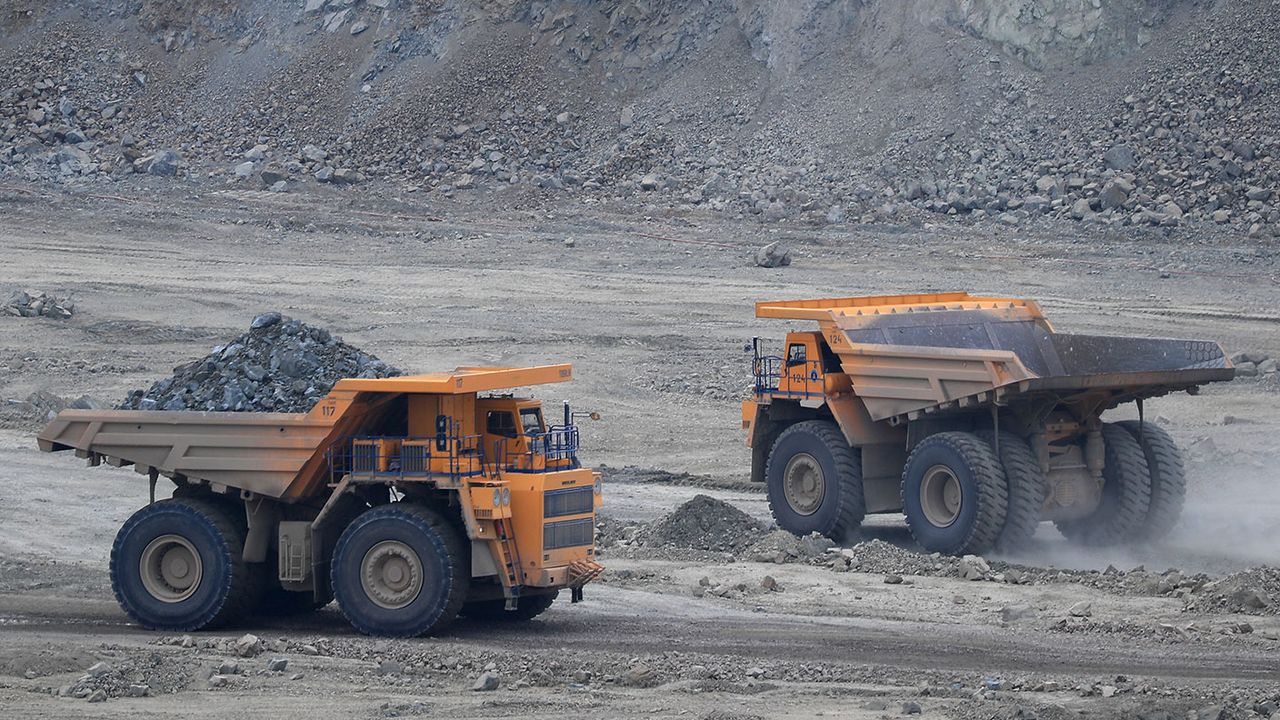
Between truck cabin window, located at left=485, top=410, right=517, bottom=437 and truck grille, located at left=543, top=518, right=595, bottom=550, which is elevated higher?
truck cabin window, located at left=485, top=410, right=517, bottom=437

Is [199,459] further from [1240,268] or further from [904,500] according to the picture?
[1240,268]

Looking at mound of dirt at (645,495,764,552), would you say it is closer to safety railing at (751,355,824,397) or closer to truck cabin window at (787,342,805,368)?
safety railing at (751,355,824,397)

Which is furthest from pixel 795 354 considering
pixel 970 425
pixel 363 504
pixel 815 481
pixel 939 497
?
pixel 363 504

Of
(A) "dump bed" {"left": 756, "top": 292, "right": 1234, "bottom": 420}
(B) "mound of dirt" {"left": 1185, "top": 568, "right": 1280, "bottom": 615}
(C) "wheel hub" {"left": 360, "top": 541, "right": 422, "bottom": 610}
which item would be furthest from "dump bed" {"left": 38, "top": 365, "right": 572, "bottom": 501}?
(B) "mound of dirt" {"left": 1185, "top": 568, "right": 1280, "bottom": 615}

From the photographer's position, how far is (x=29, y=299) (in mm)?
33125

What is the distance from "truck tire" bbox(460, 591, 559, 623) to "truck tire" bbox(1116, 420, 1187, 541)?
7.13 meters

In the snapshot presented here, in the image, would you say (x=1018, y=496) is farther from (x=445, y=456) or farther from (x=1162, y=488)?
(x=445, y=456)

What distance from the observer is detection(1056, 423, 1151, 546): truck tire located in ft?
61.8

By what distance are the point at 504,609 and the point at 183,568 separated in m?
2.43

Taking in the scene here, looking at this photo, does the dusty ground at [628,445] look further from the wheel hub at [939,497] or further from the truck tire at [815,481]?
the wheel hub at [939,497]

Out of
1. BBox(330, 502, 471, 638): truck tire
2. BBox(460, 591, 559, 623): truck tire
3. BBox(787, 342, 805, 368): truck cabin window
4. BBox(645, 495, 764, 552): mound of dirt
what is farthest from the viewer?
BBox(787, 342, 805, 368): truck cabin window

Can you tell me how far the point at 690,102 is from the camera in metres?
48.2

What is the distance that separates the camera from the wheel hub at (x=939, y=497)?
18.3 m

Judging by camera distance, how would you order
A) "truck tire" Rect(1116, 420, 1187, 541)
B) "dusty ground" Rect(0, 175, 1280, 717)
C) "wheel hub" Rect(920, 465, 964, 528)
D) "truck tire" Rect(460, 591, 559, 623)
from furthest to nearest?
"truck tire" Rect(1116, 420, 1187, 541) → "wheel hub" Rect(920, 465, 964, 528) → "truck tire" Rect(460, 591, 559, 623) → "dusty ground" Rect(0, 175, 1280, 717)
